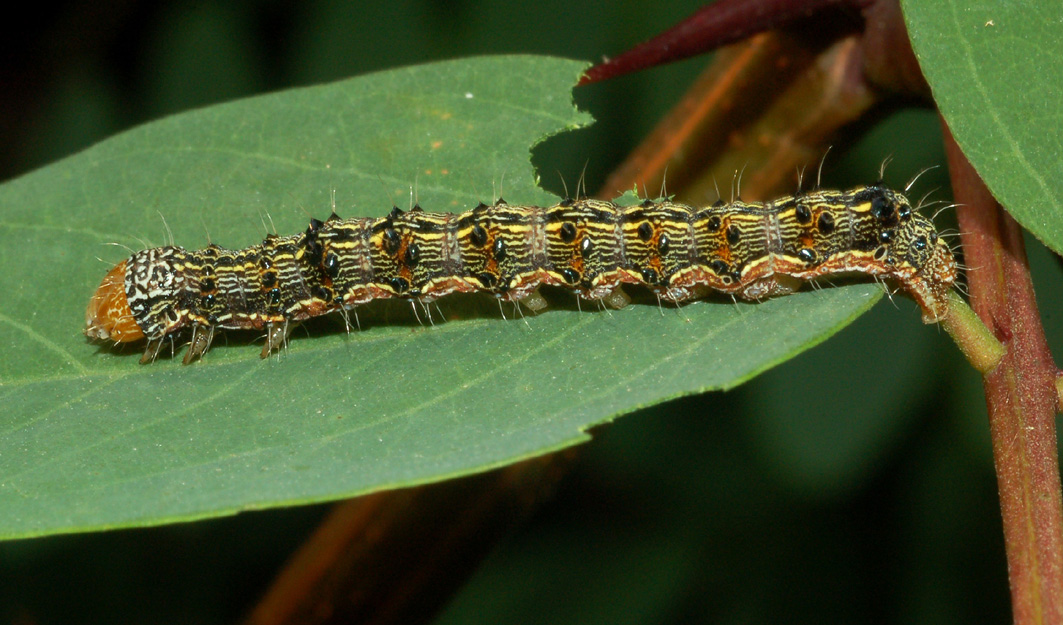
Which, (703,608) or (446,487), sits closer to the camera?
(446,487)

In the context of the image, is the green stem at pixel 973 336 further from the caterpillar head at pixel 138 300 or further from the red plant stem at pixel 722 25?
the caterpillar head at pixel 138 300

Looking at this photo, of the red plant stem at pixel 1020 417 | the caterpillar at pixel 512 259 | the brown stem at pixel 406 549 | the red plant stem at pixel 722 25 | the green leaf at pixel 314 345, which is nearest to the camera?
the red plant stem at pixel 1020 417

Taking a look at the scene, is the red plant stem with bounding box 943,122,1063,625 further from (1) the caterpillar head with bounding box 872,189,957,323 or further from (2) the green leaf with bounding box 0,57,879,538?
(2) the green leaf with bounding box 0,57,879,538

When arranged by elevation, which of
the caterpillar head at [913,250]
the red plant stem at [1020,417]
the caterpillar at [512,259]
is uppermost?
the caterpillar at [512,259]

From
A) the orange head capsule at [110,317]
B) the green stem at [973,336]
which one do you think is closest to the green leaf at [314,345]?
the orange head capsule at [110,317]

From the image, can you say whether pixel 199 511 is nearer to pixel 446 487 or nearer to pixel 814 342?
pixel 446 487

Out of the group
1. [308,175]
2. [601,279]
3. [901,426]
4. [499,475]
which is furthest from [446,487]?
[901,426]

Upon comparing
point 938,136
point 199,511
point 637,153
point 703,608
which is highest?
point 938,136

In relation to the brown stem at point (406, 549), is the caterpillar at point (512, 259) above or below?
above

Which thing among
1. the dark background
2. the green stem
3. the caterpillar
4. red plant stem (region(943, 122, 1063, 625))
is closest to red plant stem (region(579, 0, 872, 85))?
the caterpillar
